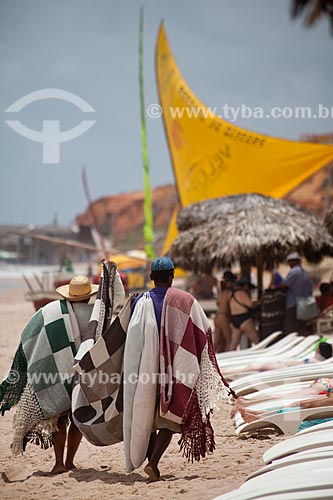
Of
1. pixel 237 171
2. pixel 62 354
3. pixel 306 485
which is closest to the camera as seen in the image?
pixel 306 485

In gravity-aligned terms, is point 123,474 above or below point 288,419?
below

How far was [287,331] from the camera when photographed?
9406 millimetres

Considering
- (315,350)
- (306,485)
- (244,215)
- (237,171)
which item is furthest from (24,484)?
(237,171)

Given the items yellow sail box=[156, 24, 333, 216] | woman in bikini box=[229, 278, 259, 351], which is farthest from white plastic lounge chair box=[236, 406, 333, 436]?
→ yellow sail box=[156, 24, 333, 216]

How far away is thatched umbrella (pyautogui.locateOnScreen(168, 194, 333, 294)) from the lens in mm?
9852

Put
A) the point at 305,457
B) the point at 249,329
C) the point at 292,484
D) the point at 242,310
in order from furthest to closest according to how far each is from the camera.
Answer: the point at 249,329 < the point at 242,310 < the point at 305,457 < the point at 292,484

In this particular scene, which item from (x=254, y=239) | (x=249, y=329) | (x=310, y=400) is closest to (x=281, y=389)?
(x=310, y=400)

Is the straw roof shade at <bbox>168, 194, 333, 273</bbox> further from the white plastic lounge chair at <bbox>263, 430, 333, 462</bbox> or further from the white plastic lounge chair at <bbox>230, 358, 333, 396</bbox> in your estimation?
the white plastic lounge chair at <bbox>263, 430, 333, 462</bbox>

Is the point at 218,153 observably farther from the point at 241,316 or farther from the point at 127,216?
the point at 127,216

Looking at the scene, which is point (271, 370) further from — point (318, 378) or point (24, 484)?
point (24, 484)

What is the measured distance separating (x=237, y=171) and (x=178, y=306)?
1783 centimetres

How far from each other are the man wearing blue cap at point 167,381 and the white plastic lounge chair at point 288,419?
0.94 m

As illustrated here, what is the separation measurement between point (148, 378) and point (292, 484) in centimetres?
136

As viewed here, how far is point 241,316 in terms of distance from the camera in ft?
29.2
